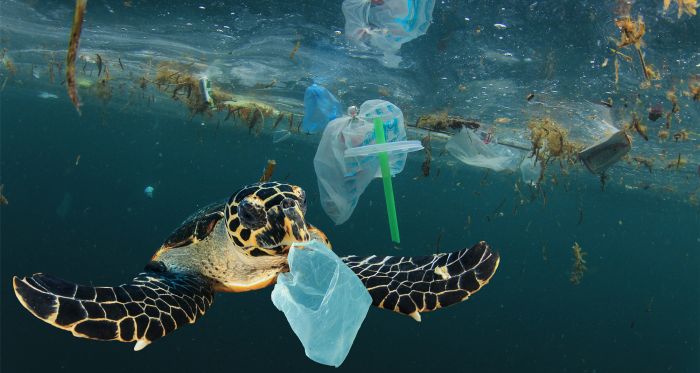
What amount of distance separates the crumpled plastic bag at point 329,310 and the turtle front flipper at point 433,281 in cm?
106

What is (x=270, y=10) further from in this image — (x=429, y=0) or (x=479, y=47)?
(x=479, y=47)

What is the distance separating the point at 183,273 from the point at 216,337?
13.7m

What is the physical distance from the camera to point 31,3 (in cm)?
872

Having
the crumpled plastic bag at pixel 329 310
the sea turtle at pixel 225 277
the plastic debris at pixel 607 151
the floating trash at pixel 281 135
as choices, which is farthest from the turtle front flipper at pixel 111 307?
the floating trash at pixel 281 135

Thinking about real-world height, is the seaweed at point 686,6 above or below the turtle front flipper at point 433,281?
above

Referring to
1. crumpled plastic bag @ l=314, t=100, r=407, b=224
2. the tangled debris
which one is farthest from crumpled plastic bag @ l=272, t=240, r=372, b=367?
the tangled debris

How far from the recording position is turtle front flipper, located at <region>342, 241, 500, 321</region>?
3.32 meters

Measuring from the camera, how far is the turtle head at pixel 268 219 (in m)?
3.20

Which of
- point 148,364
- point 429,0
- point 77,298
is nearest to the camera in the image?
point 77,298

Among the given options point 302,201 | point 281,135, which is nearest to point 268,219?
point 302,201

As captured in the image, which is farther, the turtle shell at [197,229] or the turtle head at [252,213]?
the turtle shell at [197,229]

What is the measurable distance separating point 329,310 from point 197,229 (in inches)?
99.2

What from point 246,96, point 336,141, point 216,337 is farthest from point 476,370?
point 336,141

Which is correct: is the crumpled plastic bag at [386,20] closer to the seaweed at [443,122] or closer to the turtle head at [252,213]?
the turtle head at [252,213]
